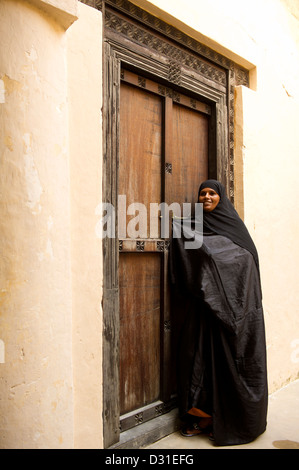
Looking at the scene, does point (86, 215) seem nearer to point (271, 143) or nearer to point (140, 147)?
point (140, 147)

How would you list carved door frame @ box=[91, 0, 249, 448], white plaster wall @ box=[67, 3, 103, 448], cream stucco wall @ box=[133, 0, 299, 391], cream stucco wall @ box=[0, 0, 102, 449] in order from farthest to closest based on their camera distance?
cream stucco wall @ box=[133, 0, 299, 391], carved door frame @ box=[91, 0, 249, 448], white plaster wall @ box=[67, 3, 103, 448], cream stucco wall @ box=[0, 0, 102, 449]

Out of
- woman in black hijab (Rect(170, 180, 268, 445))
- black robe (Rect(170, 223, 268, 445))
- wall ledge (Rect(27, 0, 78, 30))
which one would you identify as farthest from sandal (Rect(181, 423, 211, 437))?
wall ledge (Rect(27, 0, 78, 30))

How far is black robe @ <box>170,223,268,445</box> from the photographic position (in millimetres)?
2541

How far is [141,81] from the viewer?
2.58 m

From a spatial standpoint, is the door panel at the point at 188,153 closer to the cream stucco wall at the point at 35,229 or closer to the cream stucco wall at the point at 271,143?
the cream stucco wall at the point at 271,143

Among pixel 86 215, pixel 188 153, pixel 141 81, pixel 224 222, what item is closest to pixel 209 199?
pixel 224 222

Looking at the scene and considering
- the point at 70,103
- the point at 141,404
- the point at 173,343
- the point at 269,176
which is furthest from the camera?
the point at 269,176

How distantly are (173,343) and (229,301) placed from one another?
0.51 meters

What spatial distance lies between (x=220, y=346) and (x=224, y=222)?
34.1 inches

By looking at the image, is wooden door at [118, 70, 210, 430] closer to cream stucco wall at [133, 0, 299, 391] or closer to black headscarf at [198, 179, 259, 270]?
black headscarf at [198, 179, 259, 270]

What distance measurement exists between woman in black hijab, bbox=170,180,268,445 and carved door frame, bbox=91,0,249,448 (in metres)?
0.55
